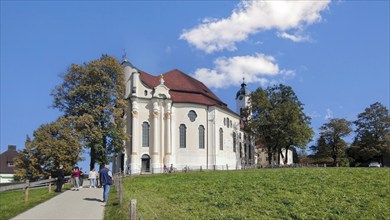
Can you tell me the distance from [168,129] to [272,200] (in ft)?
130

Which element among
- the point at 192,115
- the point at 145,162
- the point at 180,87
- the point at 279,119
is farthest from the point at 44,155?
the point at 279,119

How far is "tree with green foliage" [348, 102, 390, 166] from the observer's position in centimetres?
7288

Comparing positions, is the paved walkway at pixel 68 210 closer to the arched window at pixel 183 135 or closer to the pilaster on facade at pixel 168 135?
the pilaster on facade at pixel 168 135

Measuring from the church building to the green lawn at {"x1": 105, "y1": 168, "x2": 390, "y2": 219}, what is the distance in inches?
1217

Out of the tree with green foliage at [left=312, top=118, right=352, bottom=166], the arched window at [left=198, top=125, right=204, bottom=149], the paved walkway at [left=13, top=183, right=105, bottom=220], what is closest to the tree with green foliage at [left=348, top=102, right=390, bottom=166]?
the tree with green foliage at [left=312, top=118, right=352, bottom=166]

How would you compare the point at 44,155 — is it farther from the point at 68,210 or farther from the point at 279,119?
the point at 279,119

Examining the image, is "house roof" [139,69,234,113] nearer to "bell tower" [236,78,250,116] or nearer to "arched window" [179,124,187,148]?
"arched window" [179,124,187,148]

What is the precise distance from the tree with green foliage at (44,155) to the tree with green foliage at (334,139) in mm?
52026

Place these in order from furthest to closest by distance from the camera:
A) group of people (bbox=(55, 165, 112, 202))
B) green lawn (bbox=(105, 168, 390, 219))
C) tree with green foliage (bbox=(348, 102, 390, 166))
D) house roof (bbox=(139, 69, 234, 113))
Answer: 1. tree with green foliage (bbox=(348, 102, 390, 166))
2. house roof (bbox=(139, 69, 234, 113))
3. group of people (bbox=(55, 165, 112, 202))
4. green lawn (bbox=(105, 168, 390, 219))

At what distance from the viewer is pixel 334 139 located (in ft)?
262

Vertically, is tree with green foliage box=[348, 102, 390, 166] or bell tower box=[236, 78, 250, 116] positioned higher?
bell tower box=[236, 78, 250, 116]

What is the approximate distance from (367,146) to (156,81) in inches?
1592

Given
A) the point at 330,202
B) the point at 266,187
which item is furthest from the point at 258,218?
the point at 266,187

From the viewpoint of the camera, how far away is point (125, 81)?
198 ft
